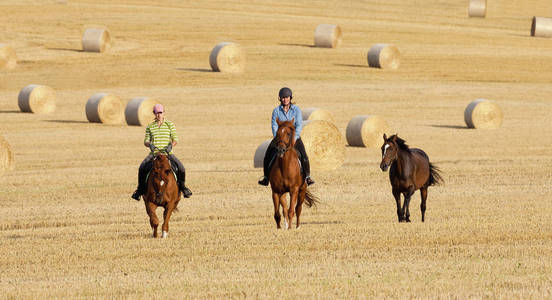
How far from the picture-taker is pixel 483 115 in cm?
3788

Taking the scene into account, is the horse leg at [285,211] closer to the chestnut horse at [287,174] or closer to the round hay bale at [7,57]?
the chestnut horse at [287,174]

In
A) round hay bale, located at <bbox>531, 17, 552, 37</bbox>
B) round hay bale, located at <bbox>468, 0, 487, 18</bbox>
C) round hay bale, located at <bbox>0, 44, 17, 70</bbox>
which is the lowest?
round hay bale, located at <bbox>0, 44, 17, 70</bbox>

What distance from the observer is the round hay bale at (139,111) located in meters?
37.4

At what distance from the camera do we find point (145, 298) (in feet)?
38.0

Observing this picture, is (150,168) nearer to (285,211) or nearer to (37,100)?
(285,211)

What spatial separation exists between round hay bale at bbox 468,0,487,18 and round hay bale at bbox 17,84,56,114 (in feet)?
146

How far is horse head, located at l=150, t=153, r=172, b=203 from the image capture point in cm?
1557

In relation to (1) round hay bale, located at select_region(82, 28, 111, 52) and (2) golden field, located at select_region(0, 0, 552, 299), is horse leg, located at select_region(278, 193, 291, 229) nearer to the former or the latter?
(2) golden field, located at select_region(0, 0, 552, 299)

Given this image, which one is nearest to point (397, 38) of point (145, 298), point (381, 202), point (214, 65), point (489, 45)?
point (489, 45)

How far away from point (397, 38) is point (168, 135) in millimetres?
49397

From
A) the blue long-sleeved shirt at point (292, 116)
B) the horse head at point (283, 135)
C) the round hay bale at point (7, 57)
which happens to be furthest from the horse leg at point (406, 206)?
the round hay bale at point (7, 57)

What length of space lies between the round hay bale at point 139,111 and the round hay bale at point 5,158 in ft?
36.9

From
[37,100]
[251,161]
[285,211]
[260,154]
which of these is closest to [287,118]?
[285,211]

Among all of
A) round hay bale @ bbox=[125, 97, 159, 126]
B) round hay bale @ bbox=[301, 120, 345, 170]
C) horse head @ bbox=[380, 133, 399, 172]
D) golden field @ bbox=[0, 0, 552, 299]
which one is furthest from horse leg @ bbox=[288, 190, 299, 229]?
round hay bale @ bbox=[125, 97, 159, 126]
